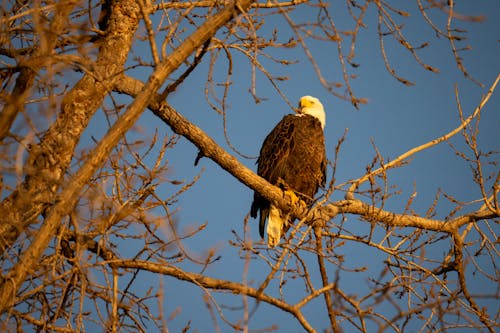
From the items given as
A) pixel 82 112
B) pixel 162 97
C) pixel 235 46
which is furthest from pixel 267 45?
pixel 82 112

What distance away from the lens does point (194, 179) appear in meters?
3.40

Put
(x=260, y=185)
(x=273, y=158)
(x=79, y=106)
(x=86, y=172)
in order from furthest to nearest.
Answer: (x=273, y=158), (x=260, y=185), (x=79, y=106), (x=86, y=172)

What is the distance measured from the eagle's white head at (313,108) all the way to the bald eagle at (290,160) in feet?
0.82

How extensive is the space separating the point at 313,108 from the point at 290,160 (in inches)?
33.3

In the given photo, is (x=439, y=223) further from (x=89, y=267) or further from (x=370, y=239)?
(x=89, y=267)

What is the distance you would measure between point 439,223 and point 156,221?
2748 millimetres

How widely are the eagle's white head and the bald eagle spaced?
249mm

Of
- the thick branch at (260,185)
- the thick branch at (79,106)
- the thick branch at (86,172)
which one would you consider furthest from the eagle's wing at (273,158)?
the thick branch at (86,172)

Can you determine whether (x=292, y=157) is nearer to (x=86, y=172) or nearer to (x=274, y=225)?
(x=274, y=225)

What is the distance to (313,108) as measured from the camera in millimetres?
6254

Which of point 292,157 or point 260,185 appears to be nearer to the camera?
point 260,185

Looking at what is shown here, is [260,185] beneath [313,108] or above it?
beneath

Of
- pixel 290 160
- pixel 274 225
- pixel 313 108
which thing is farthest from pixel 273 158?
pixel 313 108

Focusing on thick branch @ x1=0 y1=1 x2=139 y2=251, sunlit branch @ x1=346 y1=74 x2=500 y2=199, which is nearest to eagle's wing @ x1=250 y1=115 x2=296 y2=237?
sunlit branch @ x1=346 y1=74 x2=500 y2=199
